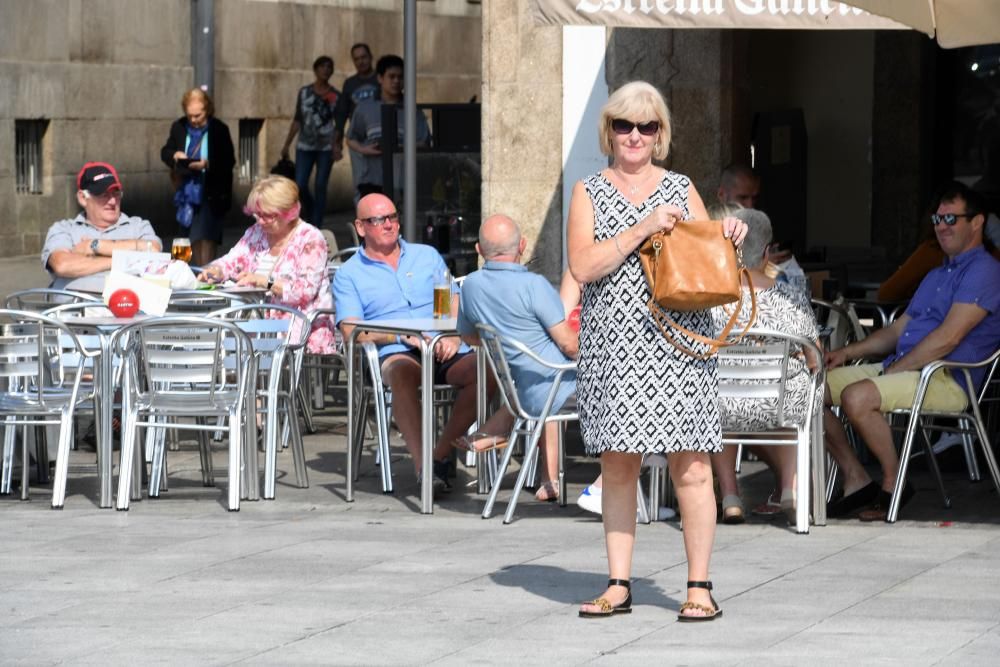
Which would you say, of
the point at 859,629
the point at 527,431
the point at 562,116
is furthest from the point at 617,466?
the point at 562,116

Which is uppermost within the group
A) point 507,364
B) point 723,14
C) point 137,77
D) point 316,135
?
point 137,77

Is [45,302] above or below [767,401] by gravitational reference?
above

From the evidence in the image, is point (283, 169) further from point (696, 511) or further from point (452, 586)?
point (696, 511)

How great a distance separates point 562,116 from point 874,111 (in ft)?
12.3

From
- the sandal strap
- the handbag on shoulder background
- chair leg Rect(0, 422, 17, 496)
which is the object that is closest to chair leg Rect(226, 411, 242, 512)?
chair leg Rect(0, 422, 17, 496)

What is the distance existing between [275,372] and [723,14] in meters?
2.47

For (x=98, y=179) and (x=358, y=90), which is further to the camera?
(x=358, y=90)

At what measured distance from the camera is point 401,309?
32.9 ft

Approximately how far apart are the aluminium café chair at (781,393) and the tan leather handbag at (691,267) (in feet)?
6.09

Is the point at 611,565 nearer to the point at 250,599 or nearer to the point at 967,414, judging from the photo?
the point at 250,599

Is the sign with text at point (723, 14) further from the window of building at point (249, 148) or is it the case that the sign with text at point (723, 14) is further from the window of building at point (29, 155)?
the window of building at point (249, 148)

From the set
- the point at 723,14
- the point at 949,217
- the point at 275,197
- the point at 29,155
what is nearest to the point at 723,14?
the point at 723,14

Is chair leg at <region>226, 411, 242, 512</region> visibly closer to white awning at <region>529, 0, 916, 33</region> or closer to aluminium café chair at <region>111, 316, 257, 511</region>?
aluminium café chair at <region>111, 316, 257, 511</region>

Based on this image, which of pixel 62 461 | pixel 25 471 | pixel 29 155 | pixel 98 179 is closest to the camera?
pixel 62 461
